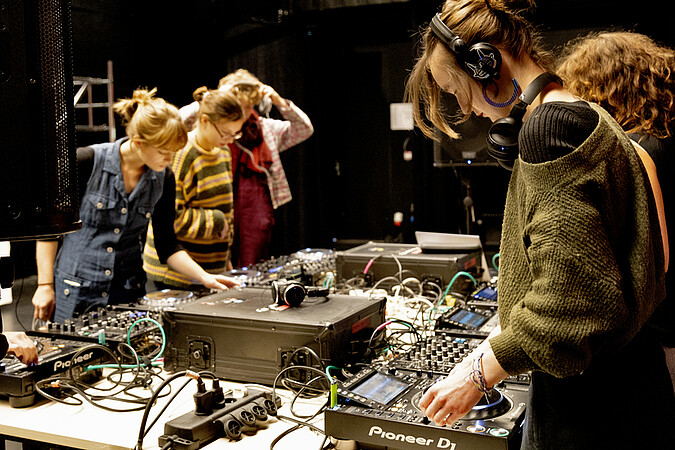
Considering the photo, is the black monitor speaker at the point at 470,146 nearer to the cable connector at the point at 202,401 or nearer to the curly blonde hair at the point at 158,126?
the curly blonde hair at the point at 158,126

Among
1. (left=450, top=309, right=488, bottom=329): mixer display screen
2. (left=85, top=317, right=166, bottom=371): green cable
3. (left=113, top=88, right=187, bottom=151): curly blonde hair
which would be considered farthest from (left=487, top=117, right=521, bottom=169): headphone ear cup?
(left=113, top=88, right=187, bottom=151): curly blonde hair

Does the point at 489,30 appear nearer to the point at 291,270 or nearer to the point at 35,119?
the point at 35,119

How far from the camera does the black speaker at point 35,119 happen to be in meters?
1.28

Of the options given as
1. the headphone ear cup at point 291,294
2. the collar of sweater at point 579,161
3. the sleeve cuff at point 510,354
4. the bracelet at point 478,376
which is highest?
the collar of sweater at point 579,161

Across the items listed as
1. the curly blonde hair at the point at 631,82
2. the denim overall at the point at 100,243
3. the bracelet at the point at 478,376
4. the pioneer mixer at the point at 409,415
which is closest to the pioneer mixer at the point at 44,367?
the denim overall at the point at 100,243

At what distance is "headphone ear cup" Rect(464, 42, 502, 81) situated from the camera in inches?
43.3

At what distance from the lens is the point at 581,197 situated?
93 cm

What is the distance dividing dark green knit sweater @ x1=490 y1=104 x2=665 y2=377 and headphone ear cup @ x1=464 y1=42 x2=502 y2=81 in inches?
6.9

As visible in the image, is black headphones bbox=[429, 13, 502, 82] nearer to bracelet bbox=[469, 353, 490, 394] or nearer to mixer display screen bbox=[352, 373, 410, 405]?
bracelet bbox=[469, 353, 490, 394]

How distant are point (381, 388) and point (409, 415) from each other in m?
0.16

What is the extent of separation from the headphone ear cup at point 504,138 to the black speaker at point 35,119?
0.87 metres

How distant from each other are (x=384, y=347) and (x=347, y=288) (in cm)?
82

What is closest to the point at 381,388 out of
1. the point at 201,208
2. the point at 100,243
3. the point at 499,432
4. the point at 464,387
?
the point at 499,432

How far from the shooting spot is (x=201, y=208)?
126 inches
